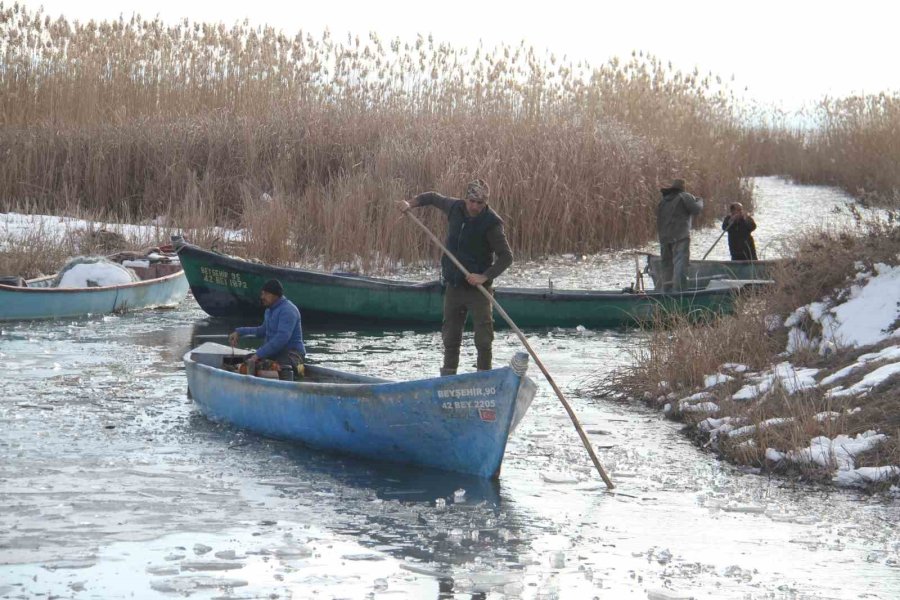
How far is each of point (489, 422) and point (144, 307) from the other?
31.2ft

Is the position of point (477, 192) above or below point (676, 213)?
above

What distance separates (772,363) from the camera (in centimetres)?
1127

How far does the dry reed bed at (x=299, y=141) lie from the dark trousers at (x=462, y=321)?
29.9ft

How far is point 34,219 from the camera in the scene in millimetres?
19594

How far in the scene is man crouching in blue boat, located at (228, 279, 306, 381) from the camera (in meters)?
10.5

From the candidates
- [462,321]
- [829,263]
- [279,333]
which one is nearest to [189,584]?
[279,333]

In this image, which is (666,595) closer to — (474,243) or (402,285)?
(474,243)

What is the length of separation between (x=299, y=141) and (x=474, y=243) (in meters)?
12.2

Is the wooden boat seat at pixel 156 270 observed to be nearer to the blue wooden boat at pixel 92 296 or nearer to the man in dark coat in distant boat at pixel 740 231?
the blue wooden boat at pixel 92 296

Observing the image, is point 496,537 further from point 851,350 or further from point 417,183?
point 417,183

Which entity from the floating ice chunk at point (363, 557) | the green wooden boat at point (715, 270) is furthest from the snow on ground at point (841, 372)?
the green wooden boat at point (715, 270)

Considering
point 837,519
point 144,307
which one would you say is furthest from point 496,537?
point 144,307

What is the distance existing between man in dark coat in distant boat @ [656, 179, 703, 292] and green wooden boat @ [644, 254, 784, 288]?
0.35 meters

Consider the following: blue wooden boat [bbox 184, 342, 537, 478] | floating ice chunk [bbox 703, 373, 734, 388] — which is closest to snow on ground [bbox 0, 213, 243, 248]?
blue wooden boat [bbox 184, 342, 537, 478]
